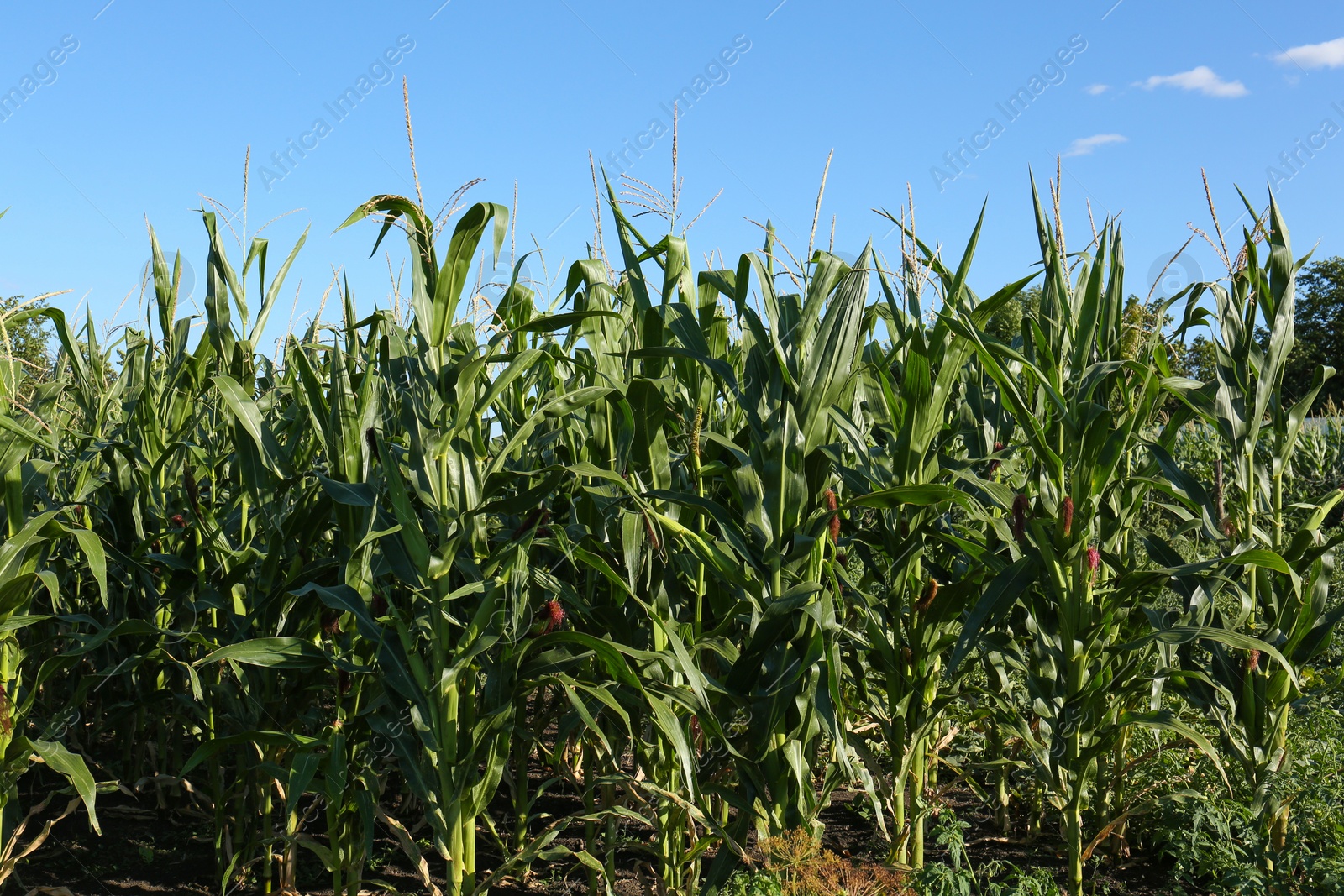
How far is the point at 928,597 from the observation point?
9.20 ft

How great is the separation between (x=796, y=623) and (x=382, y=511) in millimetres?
1170

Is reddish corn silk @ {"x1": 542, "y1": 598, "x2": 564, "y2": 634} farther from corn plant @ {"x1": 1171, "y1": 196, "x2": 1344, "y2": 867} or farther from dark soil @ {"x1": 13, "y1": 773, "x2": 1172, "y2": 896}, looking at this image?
corn plant @ {"x1": 1171, "y1": 196, "x2": 1344, "y2": 867}

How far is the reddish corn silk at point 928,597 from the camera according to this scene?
2.79 metres

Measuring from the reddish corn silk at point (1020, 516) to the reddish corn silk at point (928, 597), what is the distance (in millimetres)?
291

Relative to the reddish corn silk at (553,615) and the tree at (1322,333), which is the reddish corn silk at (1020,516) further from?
the tree at (1322,333)

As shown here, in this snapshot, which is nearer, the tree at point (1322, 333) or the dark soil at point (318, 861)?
the dark soil at point (318, 861)

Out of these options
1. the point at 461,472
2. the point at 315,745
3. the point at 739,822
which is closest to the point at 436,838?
the point at 315,745

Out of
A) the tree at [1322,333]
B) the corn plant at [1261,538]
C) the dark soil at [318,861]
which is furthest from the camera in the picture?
the tree at [1322,333]

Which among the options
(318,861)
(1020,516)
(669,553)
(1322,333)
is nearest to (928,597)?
(1020,516)

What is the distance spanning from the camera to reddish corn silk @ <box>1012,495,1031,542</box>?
2613mm

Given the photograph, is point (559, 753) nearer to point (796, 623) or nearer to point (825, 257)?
point (796, 623)

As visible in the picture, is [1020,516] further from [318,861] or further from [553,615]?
[318,861]

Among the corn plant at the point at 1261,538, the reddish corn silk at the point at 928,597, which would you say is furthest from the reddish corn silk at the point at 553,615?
the corn plant at the point at 1261,538

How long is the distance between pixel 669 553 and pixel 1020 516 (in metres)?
1.05
